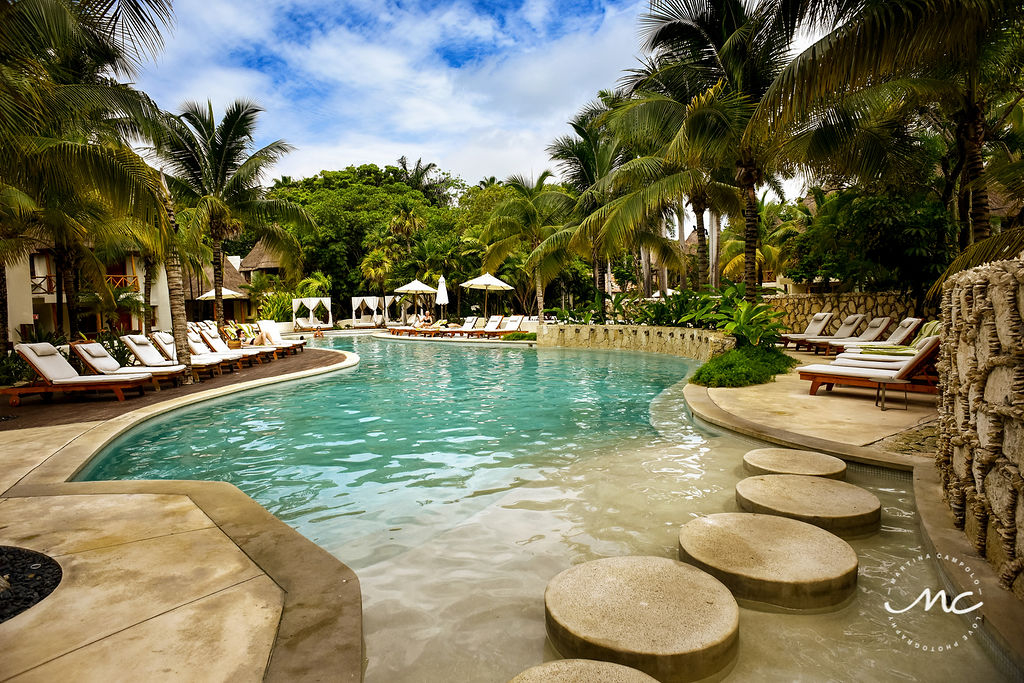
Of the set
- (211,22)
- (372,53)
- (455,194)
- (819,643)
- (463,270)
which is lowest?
(819,643)

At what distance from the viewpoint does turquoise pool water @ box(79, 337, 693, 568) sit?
15.0 feet

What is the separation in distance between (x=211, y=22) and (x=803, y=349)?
1581cm

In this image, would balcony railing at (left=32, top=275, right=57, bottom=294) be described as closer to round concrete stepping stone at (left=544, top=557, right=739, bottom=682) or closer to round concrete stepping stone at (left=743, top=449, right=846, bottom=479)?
round concrete stepping stone at (left=743, top=449, right=846, bottom=479)

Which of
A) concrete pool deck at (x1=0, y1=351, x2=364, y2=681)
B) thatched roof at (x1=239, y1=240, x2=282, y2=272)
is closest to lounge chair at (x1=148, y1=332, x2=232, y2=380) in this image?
concrete pool deck at (x1=0, y1=351, x2=364, y2=681)

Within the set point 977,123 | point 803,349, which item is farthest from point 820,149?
point 803,349

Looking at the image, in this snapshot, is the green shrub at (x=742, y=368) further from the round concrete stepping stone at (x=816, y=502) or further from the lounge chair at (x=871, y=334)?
the round concrete stepping stone at (x=816, y=502)

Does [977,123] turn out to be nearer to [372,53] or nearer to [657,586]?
[657,586]

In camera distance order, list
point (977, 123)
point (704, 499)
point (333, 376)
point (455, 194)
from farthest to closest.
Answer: point (455, 194) → point (333, 376) → point (977, 123) → point (704, 499)

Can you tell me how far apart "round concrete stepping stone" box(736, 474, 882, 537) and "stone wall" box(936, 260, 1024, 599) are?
1.53 feet

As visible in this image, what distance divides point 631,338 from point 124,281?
21150mm

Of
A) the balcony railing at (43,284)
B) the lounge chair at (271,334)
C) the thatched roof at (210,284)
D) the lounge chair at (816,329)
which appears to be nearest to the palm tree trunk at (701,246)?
the lounge chair at (816,329)

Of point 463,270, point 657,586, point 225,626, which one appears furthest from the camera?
point 463,270

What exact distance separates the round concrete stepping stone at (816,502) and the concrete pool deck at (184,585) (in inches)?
13.0

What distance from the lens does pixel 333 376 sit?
1287 cm
